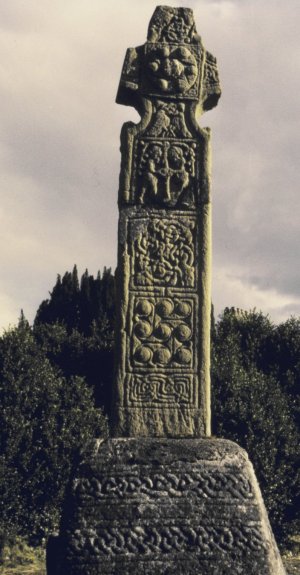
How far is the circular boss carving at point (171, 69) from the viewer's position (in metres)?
6.58

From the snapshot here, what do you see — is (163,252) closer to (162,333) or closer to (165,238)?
(165,238)

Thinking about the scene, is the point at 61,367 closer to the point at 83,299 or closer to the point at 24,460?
the point at 24,460

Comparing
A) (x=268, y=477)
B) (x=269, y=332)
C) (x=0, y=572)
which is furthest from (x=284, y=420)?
(x=0, y=572)

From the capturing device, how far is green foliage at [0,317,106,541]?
13.1m

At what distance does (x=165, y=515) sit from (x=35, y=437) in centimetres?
812

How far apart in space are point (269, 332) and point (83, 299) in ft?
18.1

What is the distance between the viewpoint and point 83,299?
20469 millimetres

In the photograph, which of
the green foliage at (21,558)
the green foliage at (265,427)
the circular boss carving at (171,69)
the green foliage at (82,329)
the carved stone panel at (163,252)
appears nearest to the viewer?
the carved stone panel at (163,252)

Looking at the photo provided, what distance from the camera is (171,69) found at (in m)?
6.58

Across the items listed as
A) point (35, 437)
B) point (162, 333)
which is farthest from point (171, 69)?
point (35, 437)

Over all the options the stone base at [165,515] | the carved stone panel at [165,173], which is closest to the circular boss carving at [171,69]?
the carved stone panel at [165,173]

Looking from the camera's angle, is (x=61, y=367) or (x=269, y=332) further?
(x=269, y=332)

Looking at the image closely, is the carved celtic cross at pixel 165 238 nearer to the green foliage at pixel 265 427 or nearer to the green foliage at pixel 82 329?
the green foliage at pixel 265 427

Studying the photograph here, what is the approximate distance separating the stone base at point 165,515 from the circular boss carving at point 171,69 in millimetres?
2835
